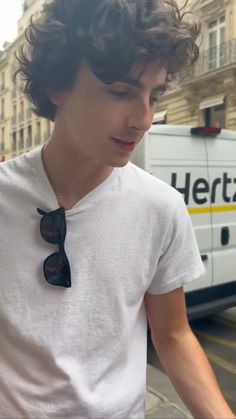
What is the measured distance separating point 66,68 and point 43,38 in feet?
0.34

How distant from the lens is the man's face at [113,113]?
941 millimetres

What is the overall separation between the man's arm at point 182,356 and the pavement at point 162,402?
66.3 inches

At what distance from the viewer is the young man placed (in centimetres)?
94

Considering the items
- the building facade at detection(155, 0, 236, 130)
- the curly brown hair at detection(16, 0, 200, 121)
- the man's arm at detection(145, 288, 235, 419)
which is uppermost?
the building facade at detection(155, 0, 236, 130)

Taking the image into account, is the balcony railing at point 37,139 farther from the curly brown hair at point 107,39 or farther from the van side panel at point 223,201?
the curly brown hair at point 107,39

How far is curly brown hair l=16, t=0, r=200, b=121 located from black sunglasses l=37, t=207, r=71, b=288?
265 mm

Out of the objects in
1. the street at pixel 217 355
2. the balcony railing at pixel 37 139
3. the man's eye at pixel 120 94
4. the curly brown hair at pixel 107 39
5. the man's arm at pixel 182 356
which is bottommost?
the street at pixel 217 355

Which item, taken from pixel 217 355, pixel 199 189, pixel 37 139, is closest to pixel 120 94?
pixel 199 189

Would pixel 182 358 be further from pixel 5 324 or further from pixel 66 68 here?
pixel 66 68

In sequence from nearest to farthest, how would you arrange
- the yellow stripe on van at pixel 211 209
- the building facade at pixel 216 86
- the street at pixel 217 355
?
the street at pixel 217 355, the yellow stripe on van at pixel 211 209, the building facade at pixel 216 86

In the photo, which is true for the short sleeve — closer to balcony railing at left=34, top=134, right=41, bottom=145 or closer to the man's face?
the man's face

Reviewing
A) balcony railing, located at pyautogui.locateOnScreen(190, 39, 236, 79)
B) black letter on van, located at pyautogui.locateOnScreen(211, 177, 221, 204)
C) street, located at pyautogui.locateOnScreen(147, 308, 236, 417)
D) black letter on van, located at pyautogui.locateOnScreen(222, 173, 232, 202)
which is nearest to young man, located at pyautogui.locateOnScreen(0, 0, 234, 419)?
street, located at pyautogui.locateOnScreen(147, 308, 236, 417)

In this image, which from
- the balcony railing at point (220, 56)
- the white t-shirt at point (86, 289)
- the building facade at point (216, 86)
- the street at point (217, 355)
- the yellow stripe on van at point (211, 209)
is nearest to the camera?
the white t-shirt at point (86, 289)

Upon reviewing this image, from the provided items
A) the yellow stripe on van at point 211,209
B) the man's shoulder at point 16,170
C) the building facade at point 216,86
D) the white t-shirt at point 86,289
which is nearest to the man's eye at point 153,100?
the white t-shirt at point 86,289
